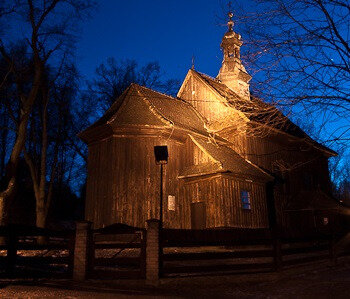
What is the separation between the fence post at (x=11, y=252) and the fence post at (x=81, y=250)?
6.01 ft

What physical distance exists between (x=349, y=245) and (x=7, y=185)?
18763mm

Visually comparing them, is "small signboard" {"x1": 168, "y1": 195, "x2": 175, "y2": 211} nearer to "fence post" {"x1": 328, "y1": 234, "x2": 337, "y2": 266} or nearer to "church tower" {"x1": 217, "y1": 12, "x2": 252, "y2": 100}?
"fence post" {"x1": 328, "y1": 234, "x2": 337, "y2": 266}

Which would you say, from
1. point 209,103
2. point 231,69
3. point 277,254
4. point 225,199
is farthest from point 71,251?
point 231,69

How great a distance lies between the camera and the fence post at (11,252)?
1004cm

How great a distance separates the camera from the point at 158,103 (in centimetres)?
2233

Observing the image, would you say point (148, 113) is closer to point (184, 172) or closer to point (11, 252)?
point (184, 172)

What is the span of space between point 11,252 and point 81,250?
2.07 meters

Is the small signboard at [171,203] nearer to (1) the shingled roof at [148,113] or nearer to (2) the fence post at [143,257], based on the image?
(1) the shingled roof at [148,113]

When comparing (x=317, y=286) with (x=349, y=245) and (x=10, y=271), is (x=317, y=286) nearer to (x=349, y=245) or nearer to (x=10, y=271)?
(x=10, y=271)

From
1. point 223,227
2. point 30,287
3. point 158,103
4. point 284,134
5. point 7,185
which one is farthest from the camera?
point 284,134

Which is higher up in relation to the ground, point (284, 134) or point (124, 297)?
point (284, 134)

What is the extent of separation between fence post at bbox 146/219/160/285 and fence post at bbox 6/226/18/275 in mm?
3926

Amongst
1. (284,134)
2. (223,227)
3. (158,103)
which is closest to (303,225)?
(284,134)

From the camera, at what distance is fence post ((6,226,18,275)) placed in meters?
10.0
